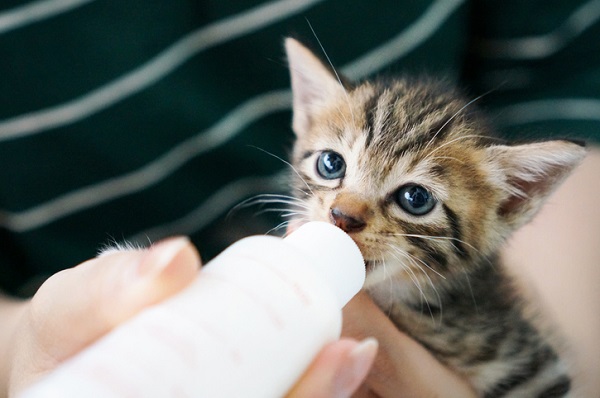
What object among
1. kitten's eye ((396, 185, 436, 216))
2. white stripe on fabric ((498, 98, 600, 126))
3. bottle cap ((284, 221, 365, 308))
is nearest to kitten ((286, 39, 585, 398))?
kitten's eye ((396, 185, 436, 216))

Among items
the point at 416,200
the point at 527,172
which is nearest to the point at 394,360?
the point at 416,200

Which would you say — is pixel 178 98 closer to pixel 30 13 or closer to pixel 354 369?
pixel 30 13

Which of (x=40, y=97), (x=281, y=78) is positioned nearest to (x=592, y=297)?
(x=281, y=78)

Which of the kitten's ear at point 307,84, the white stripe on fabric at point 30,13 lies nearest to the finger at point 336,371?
the kitten's ear at point 307,84

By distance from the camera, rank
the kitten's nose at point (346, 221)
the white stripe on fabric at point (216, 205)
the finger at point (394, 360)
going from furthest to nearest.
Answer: the white stripe on fabric at point (216, 205) < the finger at point (394, 360) < the kitten's nose at point (346, 221)

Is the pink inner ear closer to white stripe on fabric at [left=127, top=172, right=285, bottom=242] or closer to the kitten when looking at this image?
the kitten

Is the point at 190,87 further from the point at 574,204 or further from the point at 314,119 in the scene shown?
the point at 574,204

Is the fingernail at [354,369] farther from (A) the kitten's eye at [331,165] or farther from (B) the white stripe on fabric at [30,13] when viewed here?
(B) the white stripe on fabric at [30,13]
